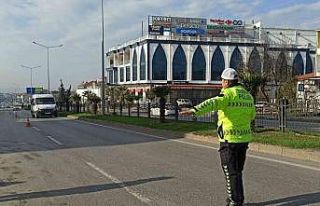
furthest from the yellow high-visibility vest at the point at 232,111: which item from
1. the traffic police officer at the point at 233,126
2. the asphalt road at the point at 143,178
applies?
the asphalt road at the point at 143,178

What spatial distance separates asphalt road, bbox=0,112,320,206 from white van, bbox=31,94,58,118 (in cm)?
3536

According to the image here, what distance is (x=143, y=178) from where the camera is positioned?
33.3 feet

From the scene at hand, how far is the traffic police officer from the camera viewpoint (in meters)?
6.82

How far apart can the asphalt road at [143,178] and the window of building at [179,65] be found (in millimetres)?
93728

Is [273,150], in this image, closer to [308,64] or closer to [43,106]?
[43,106]

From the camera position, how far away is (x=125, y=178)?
403 inches

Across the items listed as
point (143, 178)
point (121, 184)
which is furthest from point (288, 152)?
point (121, 184)

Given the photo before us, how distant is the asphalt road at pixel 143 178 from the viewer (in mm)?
8148

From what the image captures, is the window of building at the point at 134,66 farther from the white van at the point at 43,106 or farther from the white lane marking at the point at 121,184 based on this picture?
the white lane marking at the point at 121,184

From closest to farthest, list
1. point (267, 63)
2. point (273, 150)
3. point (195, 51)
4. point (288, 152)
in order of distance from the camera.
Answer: point (288, 152), point (273, 150), point (267, 63), point (195, 51)

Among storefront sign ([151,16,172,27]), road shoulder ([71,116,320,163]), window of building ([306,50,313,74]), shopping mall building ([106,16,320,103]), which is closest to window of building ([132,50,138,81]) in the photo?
shopping mall building ([106,16,320,103])

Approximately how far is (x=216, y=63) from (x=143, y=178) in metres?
Answer: 103

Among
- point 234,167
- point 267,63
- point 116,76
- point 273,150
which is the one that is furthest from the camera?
point 116,76

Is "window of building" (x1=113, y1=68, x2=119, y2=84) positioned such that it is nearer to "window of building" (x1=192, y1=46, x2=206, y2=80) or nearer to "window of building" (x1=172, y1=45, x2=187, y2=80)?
"window of building" (x1=172, y1=45, x2=187, y2=80)
